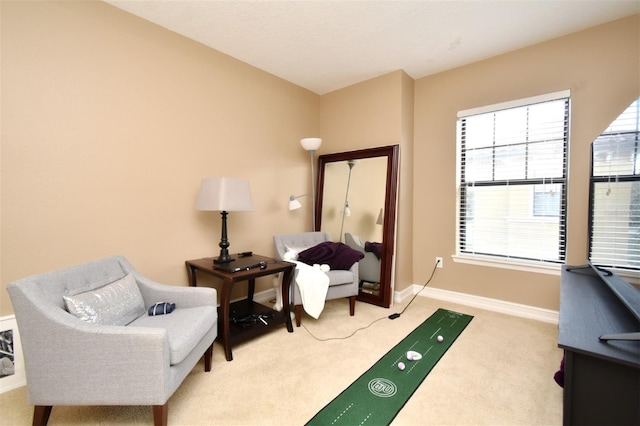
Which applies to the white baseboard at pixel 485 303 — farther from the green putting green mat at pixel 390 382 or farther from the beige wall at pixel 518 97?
the green putting green mat at pixel 390 382

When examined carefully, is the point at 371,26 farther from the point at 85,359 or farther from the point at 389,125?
the point at 85,359

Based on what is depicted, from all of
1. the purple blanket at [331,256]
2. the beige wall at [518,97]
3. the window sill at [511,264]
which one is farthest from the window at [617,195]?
the purple blanket at [331,256]

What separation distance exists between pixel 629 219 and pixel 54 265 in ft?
12.0

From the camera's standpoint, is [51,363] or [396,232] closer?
[51,363]

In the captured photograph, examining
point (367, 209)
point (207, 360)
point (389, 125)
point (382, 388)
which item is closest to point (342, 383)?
point (382, 388)

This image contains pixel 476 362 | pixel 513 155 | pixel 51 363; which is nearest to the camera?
→ pixel 51 363

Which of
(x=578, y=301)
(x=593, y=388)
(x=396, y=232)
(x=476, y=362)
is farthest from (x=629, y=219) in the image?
(x=396, y=232)

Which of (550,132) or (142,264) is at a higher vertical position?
(550,132)

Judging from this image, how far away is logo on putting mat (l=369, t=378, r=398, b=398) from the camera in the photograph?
1.70 metres

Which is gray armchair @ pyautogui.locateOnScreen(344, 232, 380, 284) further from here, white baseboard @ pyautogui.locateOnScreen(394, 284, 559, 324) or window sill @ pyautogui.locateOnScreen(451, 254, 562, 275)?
window sill @ pyautogui.locateOnScreen(451, 254, 562, 275)

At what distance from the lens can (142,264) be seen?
2.35 metres

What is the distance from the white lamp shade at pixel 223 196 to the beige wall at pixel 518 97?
2143mm

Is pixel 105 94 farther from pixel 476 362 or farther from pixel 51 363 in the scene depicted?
pixel 476 362

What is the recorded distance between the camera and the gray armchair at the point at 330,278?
262 cm
